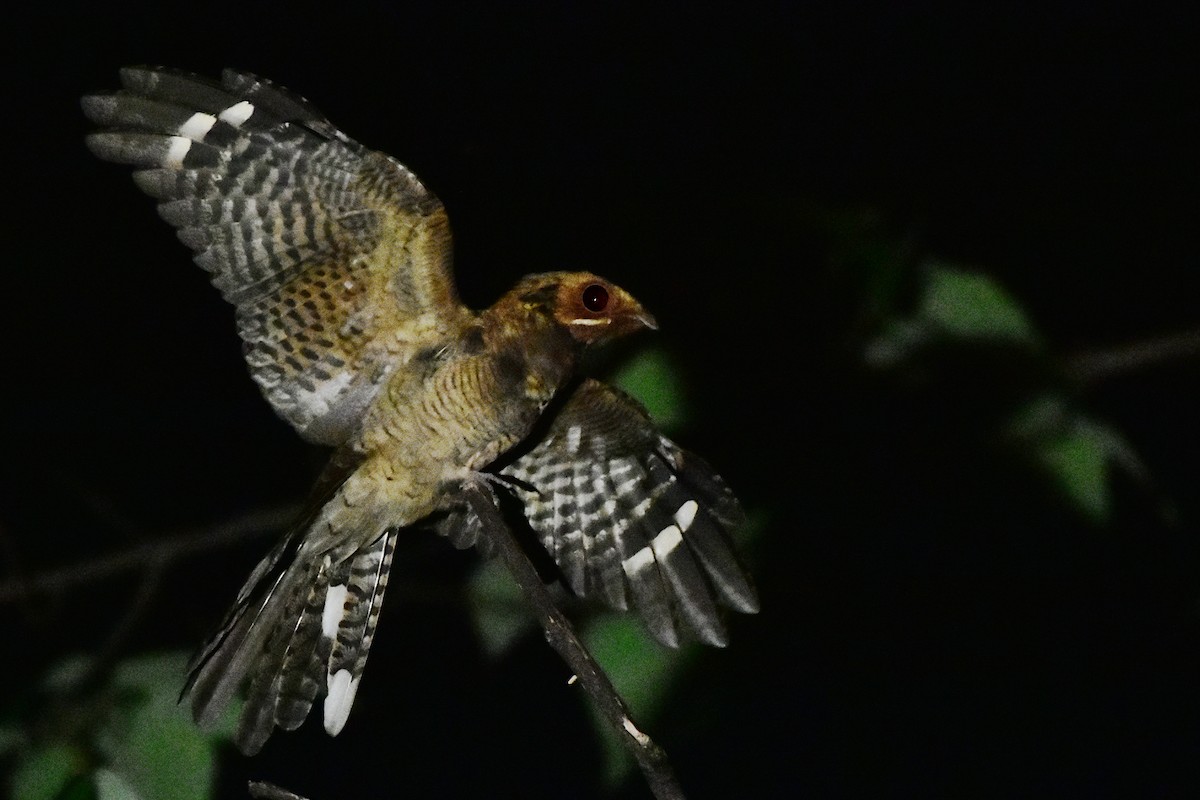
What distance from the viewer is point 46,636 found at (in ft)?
7.67

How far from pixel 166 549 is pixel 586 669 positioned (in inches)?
55.3

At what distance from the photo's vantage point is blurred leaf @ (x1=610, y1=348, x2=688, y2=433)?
5.03 ft

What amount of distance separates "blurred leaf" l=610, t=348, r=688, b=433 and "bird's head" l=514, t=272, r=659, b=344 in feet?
0.49

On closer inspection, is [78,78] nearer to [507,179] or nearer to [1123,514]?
[507,179]

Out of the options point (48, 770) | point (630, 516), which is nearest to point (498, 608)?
point (630, 516)

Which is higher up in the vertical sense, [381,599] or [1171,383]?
[381,599]

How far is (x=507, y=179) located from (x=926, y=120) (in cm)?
117

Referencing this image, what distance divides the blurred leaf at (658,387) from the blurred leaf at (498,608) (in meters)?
0.25

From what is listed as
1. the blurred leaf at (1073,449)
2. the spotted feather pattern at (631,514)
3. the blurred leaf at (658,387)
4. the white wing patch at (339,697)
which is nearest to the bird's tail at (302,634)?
the white wing patch at (339,697)

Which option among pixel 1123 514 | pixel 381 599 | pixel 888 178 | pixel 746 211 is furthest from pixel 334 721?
pixel 1123 514

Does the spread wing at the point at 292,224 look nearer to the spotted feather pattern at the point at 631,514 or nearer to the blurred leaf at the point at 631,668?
the spotted feather pattern at the point at 631,514

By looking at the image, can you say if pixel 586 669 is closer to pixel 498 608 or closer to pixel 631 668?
pixel 631 668

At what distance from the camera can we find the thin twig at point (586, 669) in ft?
3.17

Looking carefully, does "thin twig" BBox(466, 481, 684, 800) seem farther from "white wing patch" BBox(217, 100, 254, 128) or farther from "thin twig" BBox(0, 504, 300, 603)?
"thin twig" BBox(0, 504, 300, 603)
